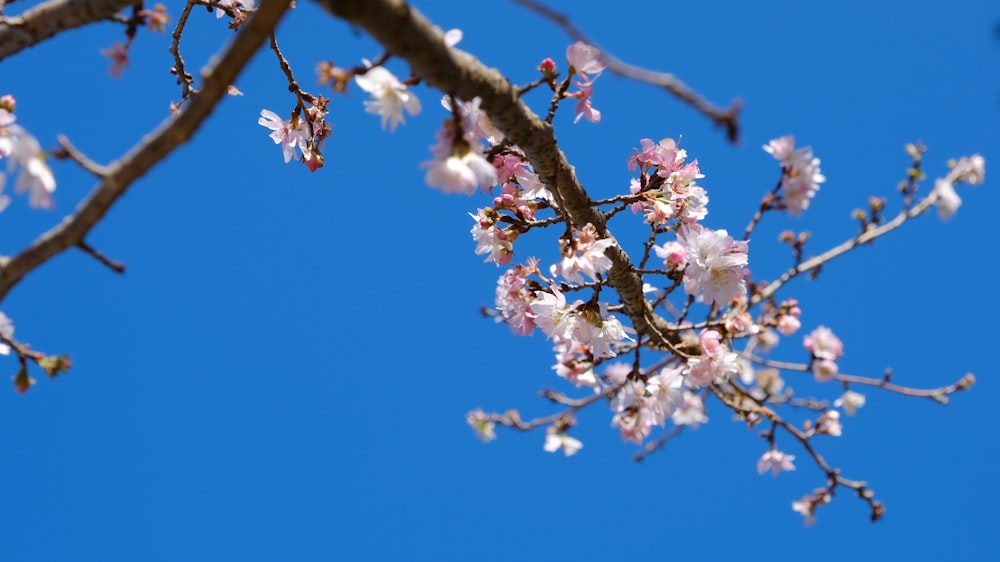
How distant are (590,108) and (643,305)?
2.54ft

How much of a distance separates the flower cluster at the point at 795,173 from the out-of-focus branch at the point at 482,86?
1027mm

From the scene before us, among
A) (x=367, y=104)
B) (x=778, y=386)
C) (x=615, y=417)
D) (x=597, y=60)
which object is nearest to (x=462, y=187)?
(x=367, y=104)

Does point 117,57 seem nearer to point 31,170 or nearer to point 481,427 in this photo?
point 31,170

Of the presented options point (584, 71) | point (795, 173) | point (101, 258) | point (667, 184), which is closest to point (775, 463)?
point (795, 173)

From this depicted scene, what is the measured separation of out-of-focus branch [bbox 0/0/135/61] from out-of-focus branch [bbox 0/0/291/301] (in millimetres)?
621

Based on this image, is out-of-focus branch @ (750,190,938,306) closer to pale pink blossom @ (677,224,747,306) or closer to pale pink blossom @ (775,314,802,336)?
pale pink blossom @ (775,314,802,336)

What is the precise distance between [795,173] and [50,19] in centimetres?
262

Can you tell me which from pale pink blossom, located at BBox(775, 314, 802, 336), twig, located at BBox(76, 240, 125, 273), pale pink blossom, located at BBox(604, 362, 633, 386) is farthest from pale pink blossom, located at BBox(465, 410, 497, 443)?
twig, located at BBox(76, 240, 125, 273)

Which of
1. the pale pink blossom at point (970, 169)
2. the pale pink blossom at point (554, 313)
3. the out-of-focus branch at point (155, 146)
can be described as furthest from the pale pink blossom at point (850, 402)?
the out-of-focus branch at point (155, 146)

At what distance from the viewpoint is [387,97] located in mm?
1575

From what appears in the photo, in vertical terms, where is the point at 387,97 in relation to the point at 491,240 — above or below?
below

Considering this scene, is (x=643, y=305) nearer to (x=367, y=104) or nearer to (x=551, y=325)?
(x=551, y=325)

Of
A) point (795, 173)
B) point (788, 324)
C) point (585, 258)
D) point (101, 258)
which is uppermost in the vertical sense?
point (795, 173)

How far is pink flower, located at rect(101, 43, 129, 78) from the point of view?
5.65 feet
